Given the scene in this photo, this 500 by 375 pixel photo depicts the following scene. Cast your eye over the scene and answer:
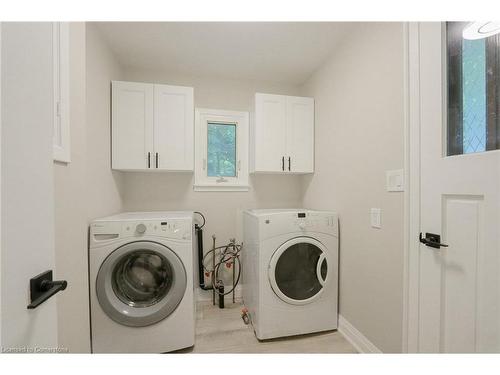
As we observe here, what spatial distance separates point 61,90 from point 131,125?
33.7 inches

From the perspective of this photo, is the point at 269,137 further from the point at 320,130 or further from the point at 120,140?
the point at 120,140

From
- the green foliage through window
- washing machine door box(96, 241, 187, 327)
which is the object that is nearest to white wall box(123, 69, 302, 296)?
the green foliage through window

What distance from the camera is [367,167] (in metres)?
1.46

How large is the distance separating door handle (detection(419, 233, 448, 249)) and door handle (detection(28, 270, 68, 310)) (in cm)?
Result: 154

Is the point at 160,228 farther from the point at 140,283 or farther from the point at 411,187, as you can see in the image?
the point at 411,187

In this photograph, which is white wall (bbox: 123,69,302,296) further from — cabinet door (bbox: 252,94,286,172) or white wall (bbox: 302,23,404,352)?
white wall (bbox: 302,23,404,352)

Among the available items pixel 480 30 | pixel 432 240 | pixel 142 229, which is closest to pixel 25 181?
pixel 142 229

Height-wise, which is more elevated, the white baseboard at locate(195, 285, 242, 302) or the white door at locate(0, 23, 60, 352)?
the white door at locate(0, 23, 60, 352)

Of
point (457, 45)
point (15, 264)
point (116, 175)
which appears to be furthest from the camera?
point (116, 175)

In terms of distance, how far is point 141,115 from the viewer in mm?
1844

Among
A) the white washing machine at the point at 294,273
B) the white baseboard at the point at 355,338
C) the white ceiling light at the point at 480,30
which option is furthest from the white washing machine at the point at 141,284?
the white ceiling light at the point at 480,30

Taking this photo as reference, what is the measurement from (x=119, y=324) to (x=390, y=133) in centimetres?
221

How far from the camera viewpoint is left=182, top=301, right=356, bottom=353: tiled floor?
4.94 ft
